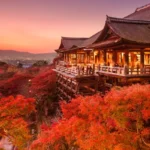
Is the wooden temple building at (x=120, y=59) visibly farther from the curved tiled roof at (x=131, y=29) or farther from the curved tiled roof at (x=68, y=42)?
the curved tiled roof at (x=68, y=42)

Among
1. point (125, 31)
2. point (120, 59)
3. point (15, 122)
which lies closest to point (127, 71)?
point (125, 31)

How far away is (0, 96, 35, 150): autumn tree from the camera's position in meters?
12.8

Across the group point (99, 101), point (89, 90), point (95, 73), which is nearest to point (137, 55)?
point (95, 73)

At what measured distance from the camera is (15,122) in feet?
45.6

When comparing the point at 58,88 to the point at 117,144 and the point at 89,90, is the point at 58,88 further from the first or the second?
the point at 117,144

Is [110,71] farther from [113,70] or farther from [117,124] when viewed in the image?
[117,124]

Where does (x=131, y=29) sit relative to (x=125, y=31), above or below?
above

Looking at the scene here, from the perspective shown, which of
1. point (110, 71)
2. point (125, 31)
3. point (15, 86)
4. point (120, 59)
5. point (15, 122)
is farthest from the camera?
point (15, 86)

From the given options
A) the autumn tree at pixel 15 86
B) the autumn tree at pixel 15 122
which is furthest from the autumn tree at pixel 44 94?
the autumn tree at pixel 15 122

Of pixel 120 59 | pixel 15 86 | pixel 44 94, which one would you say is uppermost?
pixel 120 59

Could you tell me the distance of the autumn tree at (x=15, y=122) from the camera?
42.1ft

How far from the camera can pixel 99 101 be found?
12195mm

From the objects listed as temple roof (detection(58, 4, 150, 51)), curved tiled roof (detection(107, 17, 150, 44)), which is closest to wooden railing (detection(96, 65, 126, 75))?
temple roof (detection(58, 4, 150, 51))

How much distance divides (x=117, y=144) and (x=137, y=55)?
13008mm
